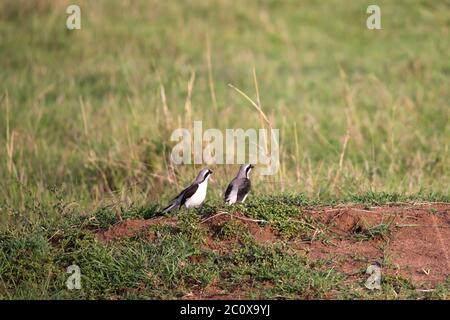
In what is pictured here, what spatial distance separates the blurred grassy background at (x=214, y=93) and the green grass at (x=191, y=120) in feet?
0.10

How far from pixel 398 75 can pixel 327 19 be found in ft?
8.60

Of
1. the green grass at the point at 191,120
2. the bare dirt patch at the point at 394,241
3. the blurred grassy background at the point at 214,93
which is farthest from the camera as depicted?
the blurred grassy background at the point at 214,93

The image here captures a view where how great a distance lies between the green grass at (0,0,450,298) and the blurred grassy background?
3cm

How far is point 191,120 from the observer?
906cm

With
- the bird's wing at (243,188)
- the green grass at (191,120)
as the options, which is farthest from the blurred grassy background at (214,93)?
the bird's wing at (243,188)

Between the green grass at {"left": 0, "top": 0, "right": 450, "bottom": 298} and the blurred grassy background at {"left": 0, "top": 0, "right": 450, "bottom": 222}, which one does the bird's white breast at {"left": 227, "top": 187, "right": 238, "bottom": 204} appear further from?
the blurred grassy background at {"left": 0, "top": 0, "right": 450, "bottom": 222}

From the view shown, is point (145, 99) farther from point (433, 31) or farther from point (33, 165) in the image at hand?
point (433, 31)

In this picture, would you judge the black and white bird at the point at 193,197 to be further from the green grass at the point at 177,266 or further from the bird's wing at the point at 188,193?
the green grass at the point at 177,266

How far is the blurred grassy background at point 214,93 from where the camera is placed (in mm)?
8430

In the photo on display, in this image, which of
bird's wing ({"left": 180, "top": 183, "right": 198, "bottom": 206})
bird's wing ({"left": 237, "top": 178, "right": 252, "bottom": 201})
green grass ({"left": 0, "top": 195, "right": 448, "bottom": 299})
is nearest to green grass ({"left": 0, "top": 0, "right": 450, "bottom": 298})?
green grass ({"left": 0, "top": 195, "right": 448, "bottom": 299})

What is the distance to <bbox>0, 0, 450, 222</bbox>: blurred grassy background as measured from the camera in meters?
8.43

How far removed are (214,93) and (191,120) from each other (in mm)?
2528

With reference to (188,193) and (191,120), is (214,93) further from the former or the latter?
(188,193)
